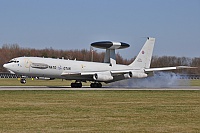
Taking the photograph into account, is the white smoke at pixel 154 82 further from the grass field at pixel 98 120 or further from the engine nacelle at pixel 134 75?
the grass field at pixel 98 120

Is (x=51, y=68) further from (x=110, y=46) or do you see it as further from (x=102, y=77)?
(x=110, y=46)

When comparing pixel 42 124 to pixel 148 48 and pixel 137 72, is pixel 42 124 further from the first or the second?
pixel 148 48

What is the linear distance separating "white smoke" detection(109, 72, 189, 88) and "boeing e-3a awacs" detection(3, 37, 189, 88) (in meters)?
2.69

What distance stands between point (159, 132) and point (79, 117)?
17.5 ft

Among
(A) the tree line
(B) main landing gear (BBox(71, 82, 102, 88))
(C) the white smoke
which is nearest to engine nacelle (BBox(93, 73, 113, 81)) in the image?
(B) main landing gear (BBox(71, 82, 102, 88))

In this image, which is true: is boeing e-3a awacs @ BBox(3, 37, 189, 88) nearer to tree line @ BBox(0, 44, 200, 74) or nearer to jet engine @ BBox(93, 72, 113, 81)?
jet engine @ BBox(93, 72, 113, 81)

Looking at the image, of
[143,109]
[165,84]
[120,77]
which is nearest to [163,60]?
[165,84]

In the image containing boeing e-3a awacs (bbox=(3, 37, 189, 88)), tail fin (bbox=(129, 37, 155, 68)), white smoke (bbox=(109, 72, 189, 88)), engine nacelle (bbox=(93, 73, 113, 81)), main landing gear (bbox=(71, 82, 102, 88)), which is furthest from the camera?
white smoke (bbox=(109, 72, 189, 88))

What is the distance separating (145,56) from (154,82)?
17.5ft

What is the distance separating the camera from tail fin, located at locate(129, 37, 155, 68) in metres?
66.2

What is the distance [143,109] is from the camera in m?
26.4

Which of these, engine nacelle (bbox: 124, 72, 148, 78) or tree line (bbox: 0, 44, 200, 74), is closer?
engine nacelle (bbox: 124, 72, 148, 78)

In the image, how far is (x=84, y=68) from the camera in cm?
6069

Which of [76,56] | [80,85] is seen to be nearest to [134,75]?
[80,85]
